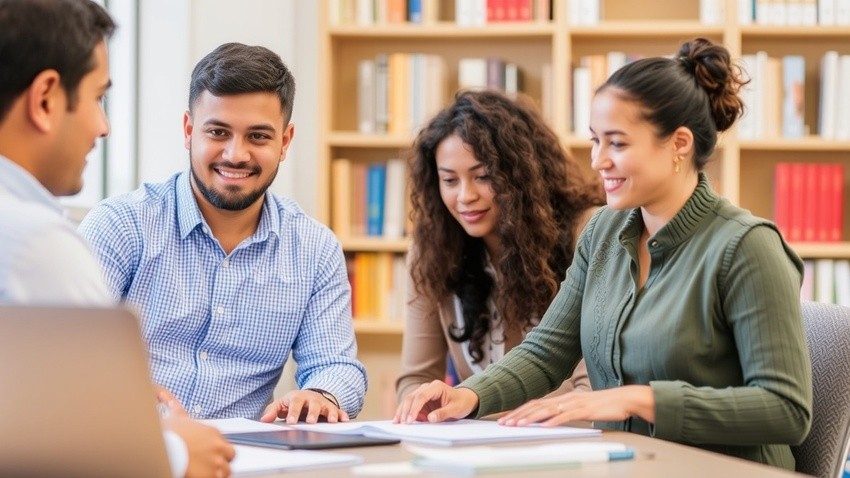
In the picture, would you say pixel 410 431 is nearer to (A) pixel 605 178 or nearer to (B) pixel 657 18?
(A) pixel 605 178

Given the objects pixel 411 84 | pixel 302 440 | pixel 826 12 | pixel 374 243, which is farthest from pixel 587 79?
pixel 302 440

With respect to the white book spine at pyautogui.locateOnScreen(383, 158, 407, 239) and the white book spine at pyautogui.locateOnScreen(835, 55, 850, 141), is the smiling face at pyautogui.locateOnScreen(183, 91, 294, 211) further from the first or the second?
the white book spine at pyautogui.locateOnScreen(835, 55, 850, 141)

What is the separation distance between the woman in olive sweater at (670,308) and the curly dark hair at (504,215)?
448 millimetres

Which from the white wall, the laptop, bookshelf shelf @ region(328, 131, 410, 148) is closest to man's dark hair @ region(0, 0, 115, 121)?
the laptop

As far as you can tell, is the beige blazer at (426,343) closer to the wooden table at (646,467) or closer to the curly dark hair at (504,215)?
the curly dark hair at (504,215)

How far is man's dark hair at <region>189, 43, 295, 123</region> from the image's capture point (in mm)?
2131

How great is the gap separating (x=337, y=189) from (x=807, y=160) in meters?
1.67

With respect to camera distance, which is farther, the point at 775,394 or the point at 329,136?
the point at 329,136

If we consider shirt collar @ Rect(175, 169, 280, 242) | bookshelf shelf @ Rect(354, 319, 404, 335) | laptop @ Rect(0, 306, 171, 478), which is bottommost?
bookshelf shelf @ Rect(354, 319, 404, 335)

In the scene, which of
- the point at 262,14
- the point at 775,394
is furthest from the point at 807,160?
the point at 775,394

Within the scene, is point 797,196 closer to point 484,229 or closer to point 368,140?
point 368,140

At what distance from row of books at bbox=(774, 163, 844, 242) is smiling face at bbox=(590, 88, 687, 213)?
211 centimetres

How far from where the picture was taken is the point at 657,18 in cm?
393

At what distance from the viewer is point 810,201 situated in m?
3.75
